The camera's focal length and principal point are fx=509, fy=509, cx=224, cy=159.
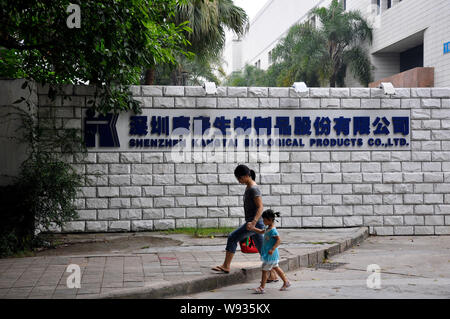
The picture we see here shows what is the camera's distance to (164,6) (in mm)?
10711

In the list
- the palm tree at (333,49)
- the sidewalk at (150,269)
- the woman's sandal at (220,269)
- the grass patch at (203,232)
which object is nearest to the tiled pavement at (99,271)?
the sidewalk at (150,269)

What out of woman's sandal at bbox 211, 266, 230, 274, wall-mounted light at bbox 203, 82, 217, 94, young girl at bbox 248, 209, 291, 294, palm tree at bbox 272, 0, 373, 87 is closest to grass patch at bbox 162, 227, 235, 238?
wall-mounted light at bbox 203, 82, 217, 94

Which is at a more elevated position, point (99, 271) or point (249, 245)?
point (249, 245)

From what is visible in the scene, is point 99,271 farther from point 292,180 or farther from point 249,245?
point 292,180

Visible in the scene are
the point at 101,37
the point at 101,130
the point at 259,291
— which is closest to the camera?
the point at 259,291

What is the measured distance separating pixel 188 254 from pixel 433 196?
6.35 meters

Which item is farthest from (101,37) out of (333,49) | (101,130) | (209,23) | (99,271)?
(333,49)

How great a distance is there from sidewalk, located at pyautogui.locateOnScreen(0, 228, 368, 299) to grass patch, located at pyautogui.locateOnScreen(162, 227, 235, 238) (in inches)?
13.0

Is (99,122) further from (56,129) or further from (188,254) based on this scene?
(188,254)

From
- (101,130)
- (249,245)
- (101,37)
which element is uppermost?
(101,37)

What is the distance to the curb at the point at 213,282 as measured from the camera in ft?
19.8

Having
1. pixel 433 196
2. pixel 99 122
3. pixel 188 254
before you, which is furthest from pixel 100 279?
pixel 433 196

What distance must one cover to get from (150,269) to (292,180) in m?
5.07

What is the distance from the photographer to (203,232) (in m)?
10.8
